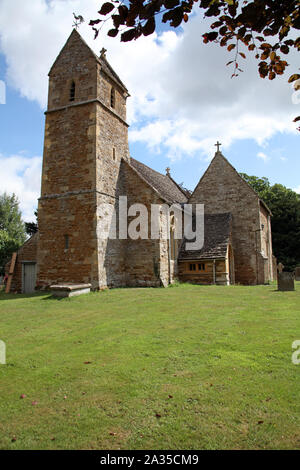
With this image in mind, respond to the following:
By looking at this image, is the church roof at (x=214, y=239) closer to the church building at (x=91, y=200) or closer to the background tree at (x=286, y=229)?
the church building at (x=91, y=200)

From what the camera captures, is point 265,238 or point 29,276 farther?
point 265,238

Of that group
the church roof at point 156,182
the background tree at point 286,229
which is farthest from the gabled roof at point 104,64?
the background tree at point 286,229

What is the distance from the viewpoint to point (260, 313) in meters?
9.73

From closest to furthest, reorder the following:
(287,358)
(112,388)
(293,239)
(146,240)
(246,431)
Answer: (246,431) < (112,388) < (287,358) < (146,240) < (293,239)

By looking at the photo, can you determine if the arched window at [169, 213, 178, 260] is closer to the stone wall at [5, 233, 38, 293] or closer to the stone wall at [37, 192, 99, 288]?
the stone wall at [37, 192, 99, 288]

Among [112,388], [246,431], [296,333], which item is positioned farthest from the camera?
[296,333]

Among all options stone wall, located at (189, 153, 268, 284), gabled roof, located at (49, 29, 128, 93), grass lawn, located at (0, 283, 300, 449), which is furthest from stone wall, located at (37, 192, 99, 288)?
stone wall, located at (189, 153, 268, 284)

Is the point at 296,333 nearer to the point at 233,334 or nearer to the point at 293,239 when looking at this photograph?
the point at 233,334

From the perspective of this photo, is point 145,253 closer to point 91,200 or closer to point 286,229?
point 91,200

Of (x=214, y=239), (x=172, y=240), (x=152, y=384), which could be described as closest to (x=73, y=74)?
(x=172, y=240)

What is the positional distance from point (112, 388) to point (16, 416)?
53.6 inches

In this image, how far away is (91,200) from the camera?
1703 cm

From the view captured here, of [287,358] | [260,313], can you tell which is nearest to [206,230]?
[260,313]

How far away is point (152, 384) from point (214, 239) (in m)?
18.9
